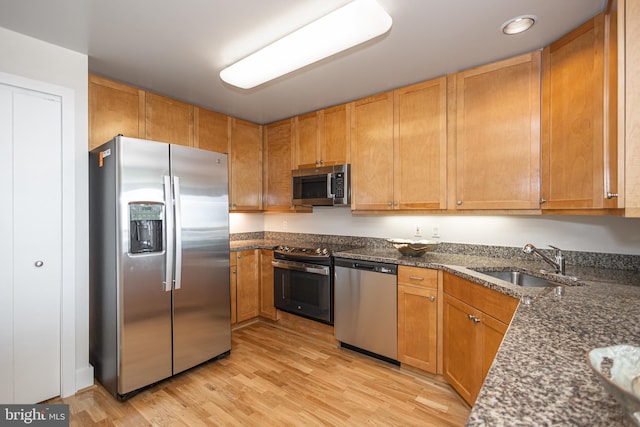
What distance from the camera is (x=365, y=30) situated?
171 cm

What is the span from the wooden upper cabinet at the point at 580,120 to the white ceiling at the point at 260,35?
0.49ft

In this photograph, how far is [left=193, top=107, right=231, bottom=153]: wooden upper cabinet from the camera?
3254 mm

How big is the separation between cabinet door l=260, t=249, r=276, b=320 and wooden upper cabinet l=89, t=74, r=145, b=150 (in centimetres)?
178

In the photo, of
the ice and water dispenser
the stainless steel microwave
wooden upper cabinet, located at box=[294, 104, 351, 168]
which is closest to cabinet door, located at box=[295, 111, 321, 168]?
wooden upper cabinet, located at box=[294, 104, 351, 168]

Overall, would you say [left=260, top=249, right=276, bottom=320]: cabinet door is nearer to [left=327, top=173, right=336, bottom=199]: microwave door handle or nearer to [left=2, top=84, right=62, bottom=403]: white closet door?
[left=327, top=173, right=336, bottom=199]: microwave door handle

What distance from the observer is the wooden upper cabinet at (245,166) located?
11.9 feet

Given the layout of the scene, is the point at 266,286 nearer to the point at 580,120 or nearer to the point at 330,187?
the point at 330,187

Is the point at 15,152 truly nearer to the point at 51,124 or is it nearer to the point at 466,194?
the point at 51,124

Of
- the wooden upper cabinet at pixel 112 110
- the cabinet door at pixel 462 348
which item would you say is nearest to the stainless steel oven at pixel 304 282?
the cabinet door at pixel 462 348

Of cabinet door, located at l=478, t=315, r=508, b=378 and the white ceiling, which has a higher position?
the white ceiling

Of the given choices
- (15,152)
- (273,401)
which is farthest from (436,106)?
(15,152)

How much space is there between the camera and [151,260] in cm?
224

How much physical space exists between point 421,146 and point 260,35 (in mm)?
1567

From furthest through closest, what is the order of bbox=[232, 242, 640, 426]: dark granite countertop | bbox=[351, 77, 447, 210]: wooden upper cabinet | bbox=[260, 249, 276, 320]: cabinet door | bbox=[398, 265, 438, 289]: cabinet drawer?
bbox=[260, 249, 276, 320]: cabinet door
bbox=[351, 77, 447, 210]: wooden upper cabinet
bbox=[398, 265, 438, 289]: cabinet drawer
bbox=[232, 242, 640, 426]: dark granite countertop
